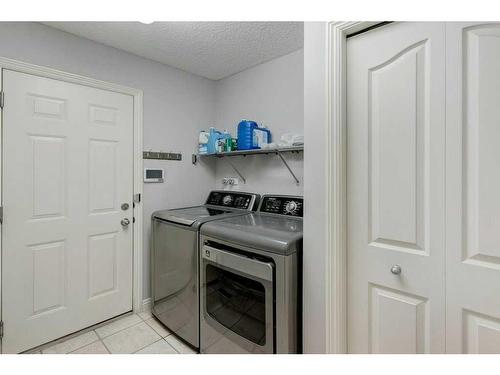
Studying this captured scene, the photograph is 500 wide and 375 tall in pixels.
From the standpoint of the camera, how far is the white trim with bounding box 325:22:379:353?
116 cm

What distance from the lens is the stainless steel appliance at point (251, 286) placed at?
1.29 m

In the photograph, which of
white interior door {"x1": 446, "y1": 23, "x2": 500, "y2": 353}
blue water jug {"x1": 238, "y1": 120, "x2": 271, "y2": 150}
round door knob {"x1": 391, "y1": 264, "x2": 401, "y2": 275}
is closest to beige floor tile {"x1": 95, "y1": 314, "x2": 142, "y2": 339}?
blue water jug {"x1": 238, "y1": 120, "x2": 271, "y2": 150}

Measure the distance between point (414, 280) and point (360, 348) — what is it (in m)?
0.43

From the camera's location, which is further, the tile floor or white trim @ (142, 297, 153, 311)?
white trim @ (142, 297, 153, 311)

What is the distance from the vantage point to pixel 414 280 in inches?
40.9

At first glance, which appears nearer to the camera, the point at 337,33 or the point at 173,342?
the point at 337,33

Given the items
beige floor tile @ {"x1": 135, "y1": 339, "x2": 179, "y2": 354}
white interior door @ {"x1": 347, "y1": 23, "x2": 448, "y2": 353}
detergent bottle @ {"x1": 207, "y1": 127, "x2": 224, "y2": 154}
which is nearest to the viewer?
white interior door @ {"x1": 347, "y1": 23, "x2": 448, "y2": 353}

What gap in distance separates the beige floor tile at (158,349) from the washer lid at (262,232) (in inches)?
35.9

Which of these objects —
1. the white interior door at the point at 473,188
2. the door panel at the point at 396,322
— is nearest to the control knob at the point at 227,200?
the door panel at the point at 396,322

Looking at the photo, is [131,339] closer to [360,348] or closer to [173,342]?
[173,342]

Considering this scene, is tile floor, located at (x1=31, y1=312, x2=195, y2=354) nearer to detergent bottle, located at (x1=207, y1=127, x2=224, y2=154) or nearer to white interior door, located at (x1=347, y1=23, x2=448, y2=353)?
white interior door, located at (x1=347, y1=23, x2=448, y2=353)

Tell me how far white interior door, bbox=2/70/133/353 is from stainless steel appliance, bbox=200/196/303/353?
96 cm

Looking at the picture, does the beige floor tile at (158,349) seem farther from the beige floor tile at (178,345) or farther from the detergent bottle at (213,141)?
the detergent bottle at (213,141)

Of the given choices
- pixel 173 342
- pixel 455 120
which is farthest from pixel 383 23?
pixel 173 342
